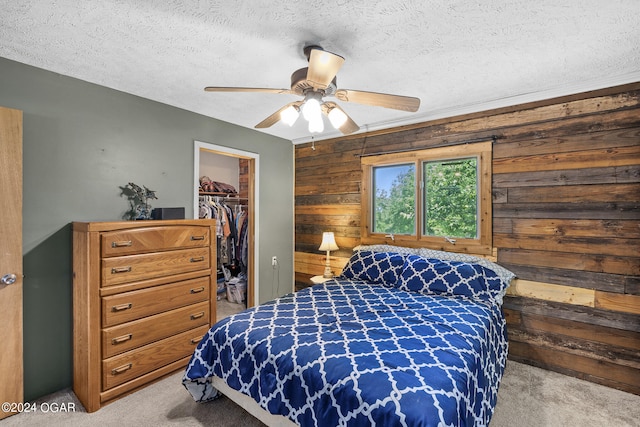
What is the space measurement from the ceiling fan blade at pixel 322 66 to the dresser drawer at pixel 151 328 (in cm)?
214

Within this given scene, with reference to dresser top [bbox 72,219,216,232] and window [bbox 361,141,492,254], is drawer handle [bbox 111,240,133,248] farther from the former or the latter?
window [bbox 361,141,492,254]

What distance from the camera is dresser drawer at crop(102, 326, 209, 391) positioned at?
2141 mm

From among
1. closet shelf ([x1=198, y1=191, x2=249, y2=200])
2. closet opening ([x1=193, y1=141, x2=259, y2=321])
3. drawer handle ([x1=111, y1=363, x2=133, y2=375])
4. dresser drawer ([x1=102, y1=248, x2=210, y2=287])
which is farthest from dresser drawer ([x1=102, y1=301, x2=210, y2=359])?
closet shelf ([x1=198, y1=191, x2=249, y2=200])

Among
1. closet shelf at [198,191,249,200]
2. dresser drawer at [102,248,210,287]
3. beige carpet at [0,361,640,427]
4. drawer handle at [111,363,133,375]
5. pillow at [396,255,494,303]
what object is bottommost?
beige carpet at [0,361,640,427]

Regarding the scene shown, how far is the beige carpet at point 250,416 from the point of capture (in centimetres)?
196

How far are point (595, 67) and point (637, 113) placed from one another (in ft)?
1.74

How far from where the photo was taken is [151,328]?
2354 mm

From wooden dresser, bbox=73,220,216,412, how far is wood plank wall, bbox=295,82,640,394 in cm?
286

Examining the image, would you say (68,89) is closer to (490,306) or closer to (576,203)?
(490,306)

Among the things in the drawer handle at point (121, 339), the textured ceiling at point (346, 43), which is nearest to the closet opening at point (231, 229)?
the textured ceiling at point (346, 43)

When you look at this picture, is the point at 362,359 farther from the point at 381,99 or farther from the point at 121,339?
the point at 121,339

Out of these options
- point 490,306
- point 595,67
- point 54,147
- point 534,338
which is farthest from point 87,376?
point 595,67

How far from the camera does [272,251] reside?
13.4 ft

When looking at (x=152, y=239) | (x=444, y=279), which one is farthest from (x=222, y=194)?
(x=444, y=279)
